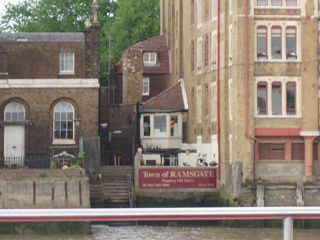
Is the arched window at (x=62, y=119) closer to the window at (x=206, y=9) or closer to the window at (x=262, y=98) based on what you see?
the window at (x=206, y=9)

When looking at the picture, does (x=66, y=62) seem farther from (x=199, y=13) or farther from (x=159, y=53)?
(x=159, y=53)

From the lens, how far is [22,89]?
49.0 metres

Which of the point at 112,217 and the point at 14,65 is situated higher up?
the point at 14,65

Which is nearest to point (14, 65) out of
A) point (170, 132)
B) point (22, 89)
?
point (22, 89)

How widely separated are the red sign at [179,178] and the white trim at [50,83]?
6398mm

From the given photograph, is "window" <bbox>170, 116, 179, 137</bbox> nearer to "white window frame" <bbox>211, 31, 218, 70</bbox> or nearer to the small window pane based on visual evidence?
"white window frame" <bbox>211, 31, 218, 70</bbox>

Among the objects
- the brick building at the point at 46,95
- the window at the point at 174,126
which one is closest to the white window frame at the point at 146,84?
the window at the point at 174,126

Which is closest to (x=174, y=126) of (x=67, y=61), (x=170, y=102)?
(x=170, y=102)

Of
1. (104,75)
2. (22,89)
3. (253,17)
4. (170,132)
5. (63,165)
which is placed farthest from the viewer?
(104,75)

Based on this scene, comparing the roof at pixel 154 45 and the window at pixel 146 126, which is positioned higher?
the roof at pixel 154 45

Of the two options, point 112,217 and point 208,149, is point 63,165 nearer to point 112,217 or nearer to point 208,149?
point 208,149

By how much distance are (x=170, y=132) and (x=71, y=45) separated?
9.14 metres

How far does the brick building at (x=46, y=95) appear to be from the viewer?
4897 centimetres

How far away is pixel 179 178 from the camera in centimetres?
4641
